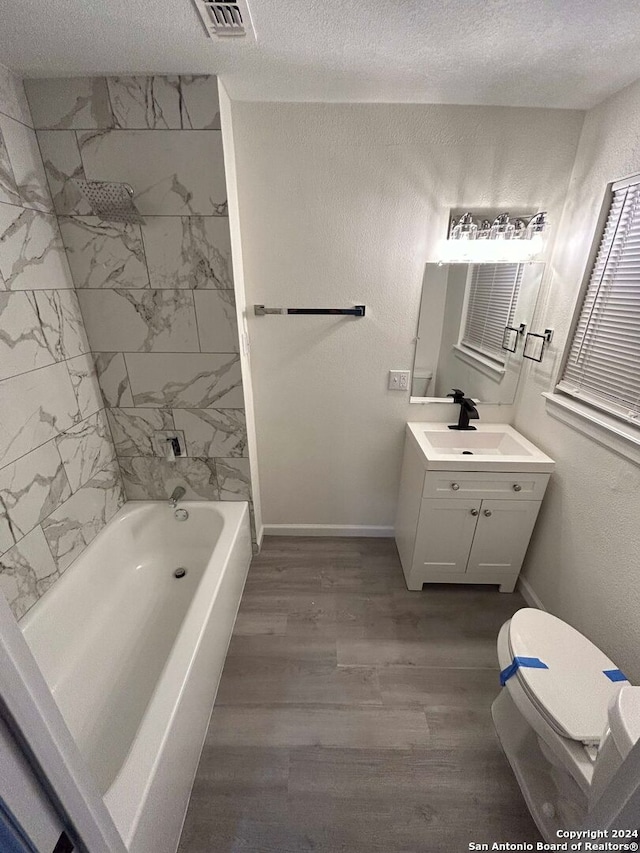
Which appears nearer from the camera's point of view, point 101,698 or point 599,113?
point 101,698

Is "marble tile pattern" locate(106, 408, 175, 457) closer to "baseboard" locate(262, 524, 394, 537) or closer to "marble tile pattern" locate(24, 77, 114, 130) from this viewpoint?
"baseboard" locate(262, 524, 394, 537)

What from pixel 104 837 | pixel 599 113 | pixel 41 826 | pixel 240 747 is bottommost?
pixel 240 747

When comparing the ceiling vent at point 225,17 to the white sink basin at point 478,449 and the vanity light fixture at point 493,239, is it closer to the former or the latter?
the vanity light fixture at point 493,239

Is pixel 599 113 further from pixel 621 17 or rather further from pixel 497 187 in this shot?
pixel 621 17

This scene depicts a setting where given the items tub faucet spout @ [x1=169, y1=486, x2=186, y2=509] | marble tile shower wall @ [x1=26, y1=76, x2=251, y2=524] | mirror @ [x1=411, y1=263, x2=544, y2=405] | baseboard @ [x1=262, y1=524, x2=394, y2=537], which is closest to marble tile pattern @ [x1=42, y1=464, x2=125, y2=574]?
marble tile shower wall @ [x1=26, y1=76, x2=251, y2=524]

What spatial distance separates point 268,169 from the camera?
160 cm

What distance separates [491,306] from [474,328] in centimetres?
13

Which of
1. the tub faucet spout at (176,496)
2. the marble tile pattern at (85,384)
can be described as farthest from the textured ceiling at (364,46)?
the tub faucet spout at (176,496)

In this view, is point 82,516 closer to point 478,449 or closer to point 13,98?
point 13,98

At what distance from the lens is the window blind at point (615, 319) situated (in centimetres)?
130

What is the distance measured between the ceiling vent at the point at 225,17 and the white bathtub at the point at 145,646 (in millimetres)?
1900

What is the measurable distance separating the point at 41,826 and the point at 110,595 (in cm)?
151

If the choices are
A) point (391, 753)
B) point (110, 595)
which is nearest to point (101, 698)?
point (110, 595)

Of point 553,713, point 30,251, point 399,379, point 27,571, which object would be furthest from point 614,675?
point 30,251
